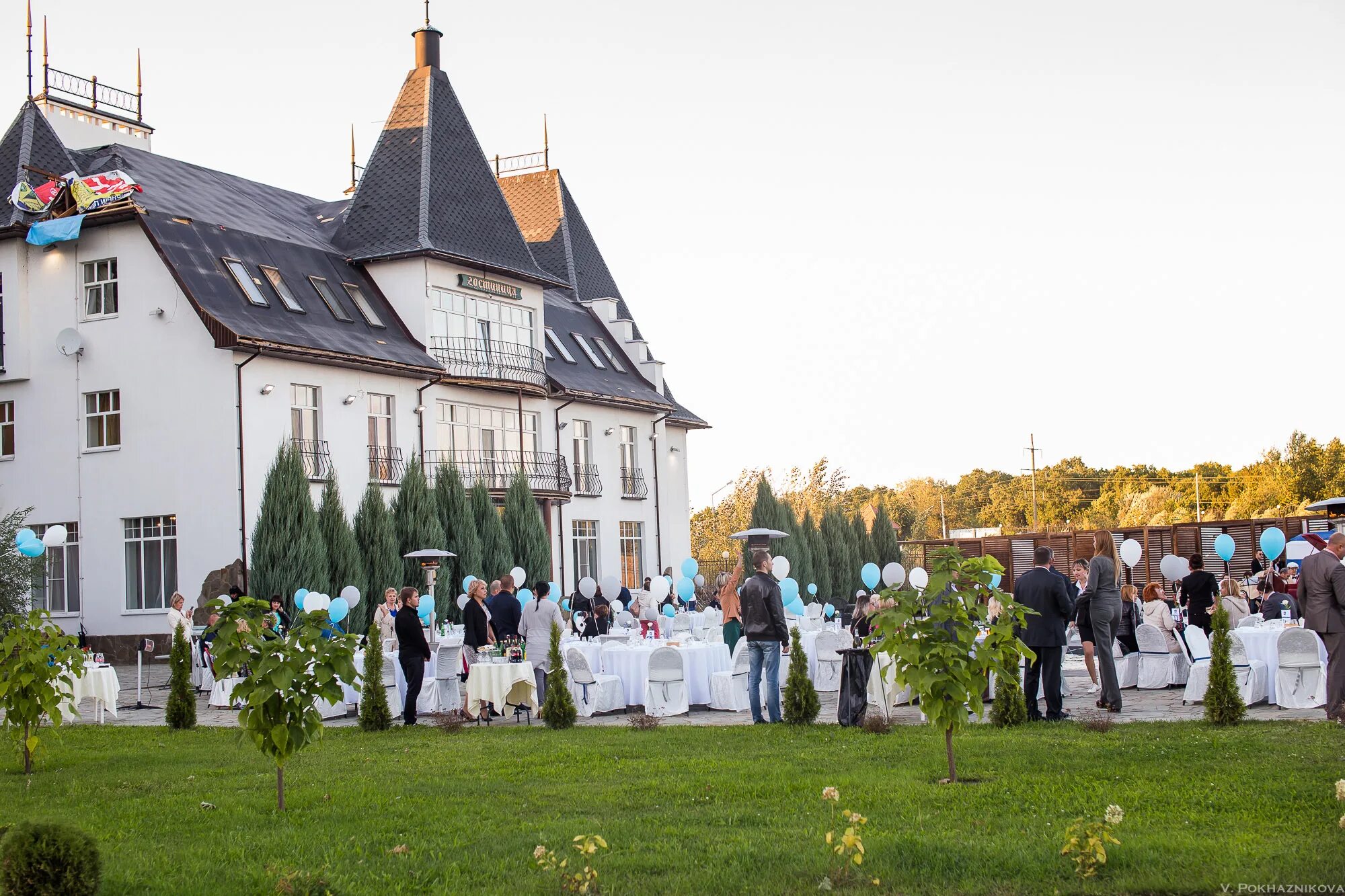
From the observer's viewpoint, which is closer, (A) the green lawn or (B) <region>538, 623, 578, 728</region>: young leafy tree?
(A) the green lawn

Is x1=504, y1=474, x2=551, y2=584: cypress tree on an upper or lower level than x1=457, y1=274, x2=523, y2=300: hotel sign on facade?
lower

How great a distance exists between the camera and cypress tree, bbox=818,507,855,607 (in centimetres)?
4262

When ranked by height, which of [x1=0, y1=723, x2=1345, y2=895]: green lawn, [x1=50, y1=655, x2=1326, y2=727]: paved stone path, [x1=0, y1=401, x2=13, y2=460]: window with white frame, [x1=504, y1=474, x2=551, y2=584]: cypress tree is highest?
[x1=0, y1=401, x2=13, y2=460]: window with white frame

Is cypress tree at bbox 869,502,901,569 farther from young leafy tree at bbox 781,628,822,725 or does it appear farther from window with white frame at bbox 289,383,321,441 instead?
young leafy tree at bbox 781,628,822,725

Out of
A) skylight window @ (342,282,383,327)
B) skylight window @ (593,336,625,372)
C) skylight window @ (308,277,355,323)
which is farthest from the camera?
skylight window @ (593,336,625,372)

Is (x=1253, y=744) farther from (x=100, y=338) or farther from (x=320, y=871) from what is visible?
(x=100, y=338)

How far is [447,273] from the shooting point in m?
34.2

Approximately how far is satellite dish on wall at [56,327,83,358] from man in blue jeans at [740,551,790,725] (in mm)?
20554

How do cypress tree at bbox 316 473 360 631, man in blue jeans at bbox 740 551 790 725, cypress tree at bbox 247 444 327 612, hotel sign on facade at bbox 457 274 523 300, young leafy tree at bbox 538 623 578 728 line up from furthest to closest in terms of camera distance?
hotel sign on facade at bbox 457 274 523 300 < cypress tree at bbox 316 473 360 631 < cypress tree at bbox 247 444 327 612 < young leafy tree at bbox 538 623 578 728 < man in blue jeans at bbox 740 551 790 725

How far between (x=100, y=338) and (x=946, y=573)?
24880 mm

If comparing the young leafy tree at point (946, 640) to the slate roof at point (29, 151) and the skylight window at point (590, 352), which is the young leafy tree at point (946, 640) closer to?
the slate roof at point (29, 151)

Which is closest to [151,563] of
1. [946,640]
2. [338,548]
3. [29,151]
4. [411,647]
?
[338,548]

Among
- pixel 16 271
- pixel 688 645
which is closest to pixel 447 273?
pixel 16 271

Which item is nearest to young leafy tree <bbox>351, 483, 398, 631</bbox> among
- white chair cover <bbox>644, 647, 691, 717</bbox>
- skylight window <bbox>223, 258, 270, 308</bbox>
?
skylight window <bbox>223, 258, 270, 308</bbox>
